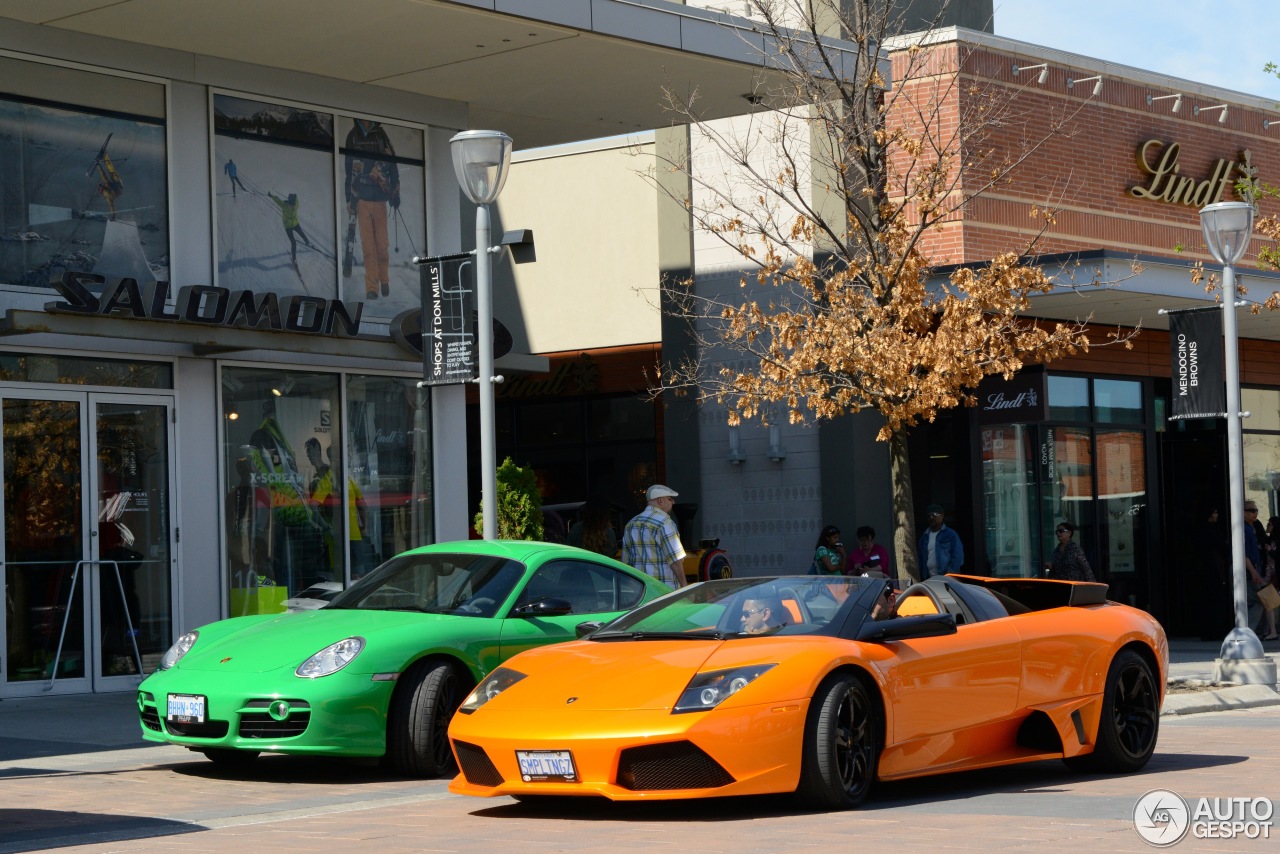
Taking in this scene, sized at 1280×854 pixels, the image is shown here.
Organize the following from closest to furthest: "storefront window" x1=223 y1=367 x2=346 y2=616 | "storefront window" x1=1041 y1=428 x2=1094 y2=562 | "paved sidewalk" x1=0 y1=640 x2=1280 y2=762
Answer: "paved sidewalk" x1=0 y1=640 x2=1280 y2=762 → "storefront window" x1=223 y1=367 x2=346 y2=616 → "storefront window" x1=1041 y1=428 x2=1094 y2=562

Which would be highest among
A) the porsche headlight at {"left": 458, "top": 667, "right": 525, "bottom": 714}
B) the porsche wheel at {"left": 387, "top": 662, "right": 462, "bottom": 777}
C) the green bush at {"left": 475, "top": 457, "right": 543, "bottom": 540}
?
the green bush at {"left": 475, "top": 457, "right": 543, "bottom": 540}

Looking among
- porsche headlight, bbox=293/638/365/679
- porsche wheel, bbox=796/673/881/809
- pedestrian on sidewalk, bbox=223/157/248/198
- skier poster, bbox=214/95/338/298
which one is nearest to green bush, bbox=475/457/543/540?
skier poster, bbox=214/95/338/298

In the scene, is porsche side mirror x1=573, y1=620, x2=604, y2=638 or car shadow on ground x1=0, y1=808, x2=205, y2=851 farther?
porsche side mirror x1=573, y1=620, x2=604, y2=638

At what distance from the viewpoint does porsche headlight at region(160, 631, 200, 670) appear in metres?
10.7

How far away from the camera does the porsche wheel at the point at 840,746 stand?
808 cm

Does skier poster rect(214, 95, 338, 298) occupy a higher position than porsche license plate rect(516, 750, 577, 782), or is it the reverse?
skier poster rect(214, 95, 338, 298)

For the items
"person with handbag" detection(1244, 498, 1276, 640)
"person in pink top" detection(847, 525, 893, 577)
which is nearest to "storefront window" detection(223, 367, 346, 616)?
"person in pink top" detection(847, 525, 893, 577)

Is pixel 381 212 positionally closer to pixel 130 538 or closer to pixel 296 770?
pixel 130 538

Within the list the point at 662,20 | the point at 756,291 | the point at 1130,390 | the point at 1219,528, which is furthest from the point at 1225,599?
the point at 662,20

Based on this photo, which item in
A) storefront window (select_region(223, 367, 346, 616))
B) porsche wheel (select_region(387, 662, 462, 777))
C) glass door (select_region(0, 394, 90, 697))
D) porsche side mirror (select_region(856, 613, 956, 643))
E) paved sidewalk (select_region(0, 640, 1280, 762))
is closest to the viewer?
porsche side mirror (select_region(856, 613, 956, 643))

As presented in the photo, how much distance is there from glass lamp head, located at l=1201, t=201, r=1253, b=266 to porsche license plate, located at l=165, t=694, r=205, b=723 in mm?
11081

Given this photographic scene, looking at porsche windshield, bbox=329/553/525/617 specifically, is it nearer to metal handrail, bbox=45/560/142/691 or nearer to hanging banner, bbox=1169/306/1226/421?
metal handrail, bbox=45/560/142/691

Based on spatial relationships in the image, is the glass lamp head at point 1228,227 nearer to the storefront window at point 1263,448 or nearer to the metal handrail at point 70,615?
the storefront window at point 1263,448

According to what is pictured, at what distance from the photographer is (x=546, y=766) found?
26.3 feet
